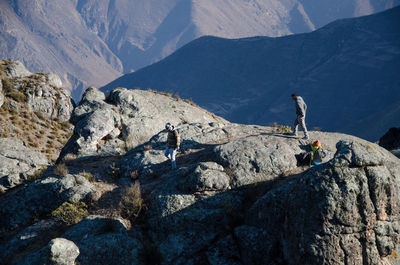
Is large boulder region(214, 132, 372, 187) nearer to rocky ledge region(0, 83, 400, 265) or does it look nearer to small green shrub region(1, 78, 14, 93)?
rocky ledge region(0, 83, 400, 265)

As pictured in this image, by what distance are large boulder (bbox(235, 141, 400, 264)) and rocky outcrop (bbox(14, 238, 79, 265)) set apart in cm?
633

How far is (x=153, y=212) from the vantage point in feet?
40.4

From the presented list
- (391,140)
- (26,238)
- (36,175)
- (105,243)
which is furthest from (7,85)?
(391,140)

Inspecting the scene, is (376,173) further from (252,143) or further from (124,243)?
(124,243)

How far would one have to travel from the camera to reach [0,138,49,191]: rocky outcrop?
59.6ft

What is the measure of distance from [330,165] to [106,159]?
15.7 metres

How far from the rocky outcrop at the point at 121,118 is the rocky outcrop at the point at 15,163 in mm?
2485

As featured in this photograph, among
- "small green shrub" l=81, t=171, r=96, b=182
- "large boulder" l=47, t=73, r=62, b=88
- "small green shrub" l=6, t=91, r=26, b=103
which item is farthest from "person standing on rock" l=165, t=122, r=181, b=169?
"large boulder" l=47, t=73, r=62, b=88

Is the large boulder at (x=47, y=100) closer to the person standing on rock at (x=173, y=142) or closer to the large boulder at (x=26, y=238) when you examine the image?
the large boulder at (x=26, y=238)

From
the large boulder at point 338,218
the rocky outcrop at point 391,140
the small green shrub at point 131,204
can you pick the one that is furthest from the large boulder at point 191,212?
the rocky outcrop at point 391,140

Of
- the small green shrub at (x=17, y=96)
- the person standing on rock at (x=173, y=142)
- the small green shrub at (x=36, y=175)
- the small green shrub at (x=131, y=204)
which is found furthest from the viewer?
the small green shrub at (x=17, y=96)

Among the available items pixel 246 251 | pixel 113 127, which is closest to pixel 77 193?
pixel 246 251

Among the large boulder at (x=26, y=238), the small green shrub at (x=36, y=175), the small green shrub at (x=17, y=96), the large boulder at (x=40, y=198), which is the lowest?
the large boulder at (x=26, y=238)

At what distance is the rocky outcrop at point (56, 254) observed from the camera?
968 centimetres
